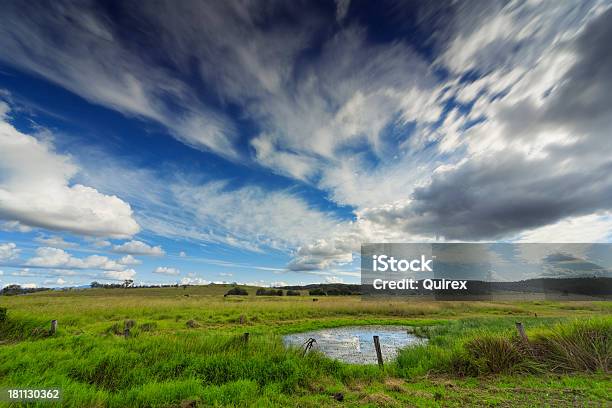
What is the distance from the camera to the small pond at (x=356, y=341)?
15.3 m

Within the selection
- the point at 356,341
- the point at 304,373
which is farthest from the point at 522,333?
the point at 356,341

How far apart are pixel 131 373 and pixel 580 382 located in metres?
14.0

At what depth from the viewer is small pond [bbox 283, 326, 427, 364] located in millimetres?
15320

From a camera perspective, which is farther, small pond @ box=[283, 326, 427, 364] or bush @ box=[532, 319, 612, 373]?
small pond @ box=[283, 326, 427, 364]

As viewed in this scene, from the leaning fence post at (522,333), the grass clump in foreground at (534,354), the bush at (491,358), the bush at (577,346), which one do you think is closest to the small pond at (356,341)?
the grass clump in foreground at (534,354)

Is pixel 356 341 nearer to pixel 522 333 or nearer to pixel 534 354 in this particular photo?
pixel 522 333

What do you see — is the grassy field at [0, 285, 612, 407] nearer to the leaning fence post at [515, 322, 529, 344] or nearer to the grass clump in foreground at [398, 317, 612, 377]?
the grass clump in foreground at [398, 317, 612, 377]

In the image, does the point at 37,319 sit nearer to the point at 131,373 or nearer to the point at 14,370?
the point at 14,370

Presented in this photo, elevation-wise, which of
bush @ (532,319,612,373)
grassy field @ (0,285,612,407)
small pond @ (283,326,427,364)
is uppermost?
bush @ (532,319,612,373)

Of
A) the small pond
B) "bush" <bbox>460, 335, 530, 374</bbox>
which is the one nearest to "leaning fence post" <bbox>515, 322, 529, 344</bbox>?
"bush" <bbox>460, 335, 530, 374</bbox>

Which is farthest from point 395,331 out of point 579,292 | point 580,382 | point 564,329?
point 579,292

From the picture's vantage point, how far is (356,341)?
65.6 feet

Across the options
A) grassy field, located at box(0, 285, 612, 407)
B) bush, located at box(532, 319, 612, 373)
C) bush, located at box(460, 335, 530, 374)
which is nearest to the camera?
grassy field, located at box(0, 285, 612, 407)

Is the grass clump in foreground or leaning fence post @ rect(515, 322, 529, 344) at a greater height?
leaning fence post @ rect(515, 322, 529, 344)
